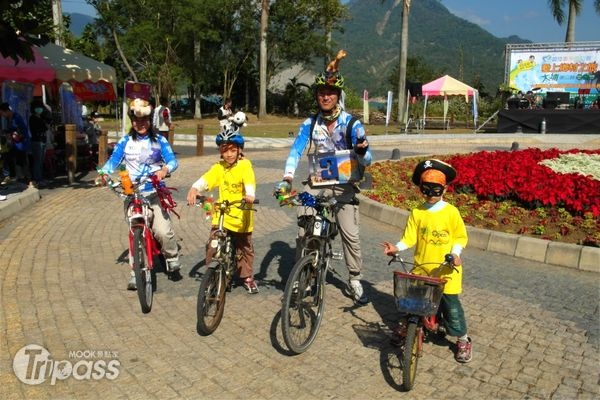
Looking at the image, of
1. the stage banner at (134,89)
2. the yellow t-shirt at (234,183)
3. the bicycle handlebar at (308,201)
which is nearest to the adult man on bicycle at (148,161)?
the yellow t-shirt at (234,183)

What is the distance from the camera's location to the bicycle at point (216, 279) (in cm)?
446

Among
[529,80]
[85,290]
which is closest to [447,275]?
[85,290]

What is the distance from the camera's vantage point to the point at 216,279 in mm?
Result: 4676

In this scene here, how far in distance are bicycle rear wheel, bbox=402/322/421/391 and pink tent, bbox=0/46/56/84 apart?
10683 mm

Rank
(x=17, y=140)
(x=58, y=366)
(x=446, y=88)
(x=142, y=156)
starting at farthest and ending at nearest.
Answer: (x=446, y=88) → (x=17, y=140) → (x=142, y=156) → (x=58, y=366)

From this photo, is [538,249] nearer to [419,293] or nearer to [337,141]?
[337,141]

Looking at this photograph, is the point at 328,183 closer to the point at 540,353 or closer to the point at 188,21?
the point at 540,353

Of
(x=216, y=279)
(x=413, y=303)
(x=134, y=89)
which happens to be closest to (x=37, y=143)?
(x=134, y=89)

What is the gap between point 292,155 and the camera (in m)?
5.02

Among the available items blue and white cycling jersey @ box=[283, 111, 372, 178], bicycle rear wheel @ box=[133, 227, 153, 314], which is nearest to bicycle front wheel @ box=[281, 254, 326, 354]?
blue and white cycling jersey @ box=[283, 111, 372, 178]

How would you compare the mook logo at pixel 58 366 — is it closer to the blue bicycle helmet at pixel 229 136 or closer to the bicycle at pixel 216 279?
the bicycle at pixel 216 279

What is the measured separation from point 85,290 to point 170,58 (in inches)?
1388

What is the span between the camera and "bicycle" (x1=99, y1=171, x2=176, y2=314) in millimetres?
4984

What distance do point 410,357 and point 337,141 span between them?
86.9 inches
